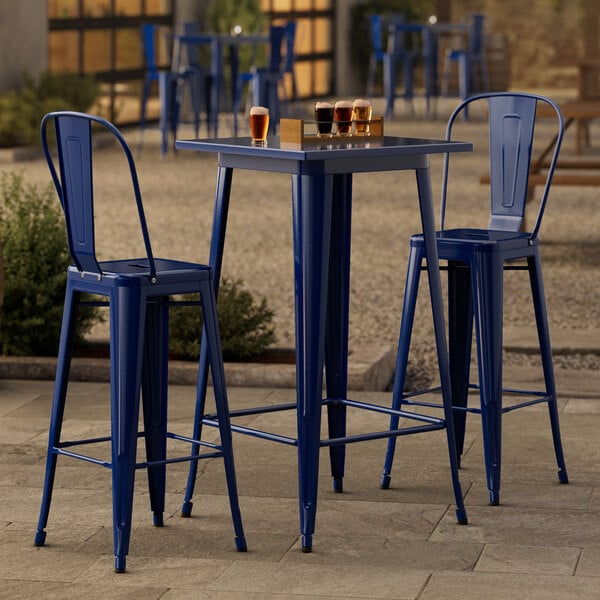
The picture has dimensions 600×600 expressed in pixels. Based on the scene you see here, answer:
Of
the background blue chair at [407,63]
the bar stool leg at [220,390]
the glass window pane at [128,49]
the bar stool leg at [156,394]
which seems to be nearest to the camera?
the bar stool leg at [220,390]

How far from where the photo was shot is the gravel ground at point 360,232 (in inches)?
247

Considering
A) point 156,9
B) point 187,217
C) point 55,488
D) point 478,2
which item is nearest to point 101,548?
point 55,488

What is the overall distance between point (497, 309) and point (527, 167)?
411mm

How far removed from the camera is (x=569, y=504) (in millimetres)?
3613

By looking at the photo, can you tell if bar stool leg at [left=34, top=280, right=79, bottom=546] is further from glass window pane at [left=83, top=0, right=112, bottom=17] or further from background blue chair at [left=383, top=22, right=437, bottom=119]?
background blue chair at [left=383, top=22, right=437, bottom=119]

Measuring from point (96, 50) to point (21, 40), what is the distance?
1.66 meters

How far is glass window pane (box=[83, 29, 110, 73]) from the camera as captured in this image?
15609 millimetres

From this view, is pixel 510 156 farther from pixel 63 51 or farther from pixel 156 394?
pixel 63 51

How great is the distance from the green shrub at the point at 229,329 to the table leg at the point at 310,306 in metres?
1.69

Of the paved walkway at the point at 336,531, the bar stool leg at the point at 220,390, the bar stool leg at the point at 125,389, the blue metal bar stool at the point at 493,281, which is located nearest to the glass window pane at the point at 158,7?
the paved walkway at the point at 336,531

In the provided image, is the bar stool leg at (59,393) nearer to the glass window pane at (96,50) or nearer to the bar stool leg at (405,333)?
the bar stool leg at (405,333)

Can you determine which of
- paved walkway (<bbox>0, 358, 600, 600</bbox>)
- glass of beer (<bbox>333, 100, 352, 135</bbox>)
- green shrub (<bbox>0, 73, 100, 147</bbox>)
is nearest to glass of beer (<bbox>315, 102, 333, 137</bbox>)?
glass of beer (<bbox>333, 100, 352, 135</bbox>)

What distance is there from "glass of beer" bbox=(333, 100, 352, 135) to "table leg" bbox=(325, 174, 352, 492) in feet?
0.50

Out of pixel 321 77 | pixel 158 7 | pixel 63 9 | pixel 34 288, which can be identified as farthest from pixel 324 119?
pixel 321 77
